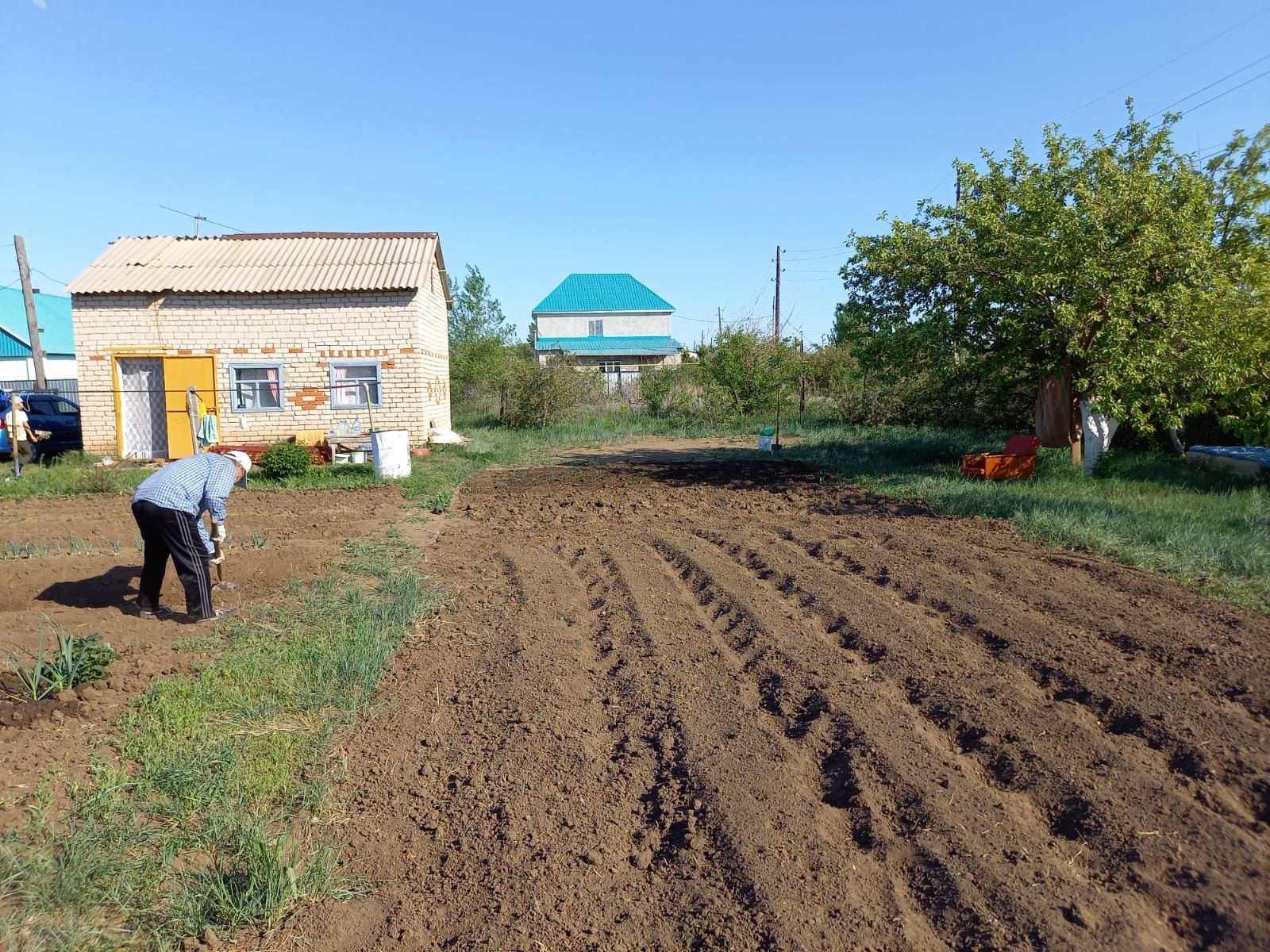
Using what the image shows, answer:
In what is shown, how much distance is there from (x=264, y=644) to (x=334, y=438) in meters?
12.7

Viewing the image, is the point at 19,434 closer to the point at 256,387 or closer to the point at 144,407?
the point at 144,407

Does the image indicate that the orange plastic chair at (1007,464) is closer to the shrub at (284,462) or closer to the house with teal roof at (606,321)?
the shrub at (284,462)

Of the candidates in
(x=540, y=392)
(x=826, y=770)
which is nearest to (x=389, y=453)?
(x=540, y=392)

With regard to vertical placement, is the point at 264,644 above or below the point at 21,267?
below

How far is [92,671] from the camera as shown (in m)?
5.64

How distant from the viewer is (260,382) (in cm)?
1883

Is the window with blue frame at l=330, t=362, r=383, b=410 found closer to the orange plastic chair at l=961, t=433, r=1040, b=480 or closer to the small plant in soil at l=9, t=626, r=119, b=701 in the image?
the orange plastic chair at l=961, t=433, r=1040, b=480

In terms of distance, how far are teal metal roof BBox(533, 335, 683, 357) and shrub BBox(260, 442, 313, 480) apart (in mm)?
29516

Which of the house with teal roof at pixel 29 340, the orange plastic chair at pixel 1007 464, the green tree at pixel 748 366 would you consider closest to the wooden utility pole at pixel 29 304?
the house with teal roof at pixel 29 340

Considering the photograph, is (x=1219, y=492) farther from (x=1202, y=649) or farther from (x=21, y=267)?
(x=21, y=267)

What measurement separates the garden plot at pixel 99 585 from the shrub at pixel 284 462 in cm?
115

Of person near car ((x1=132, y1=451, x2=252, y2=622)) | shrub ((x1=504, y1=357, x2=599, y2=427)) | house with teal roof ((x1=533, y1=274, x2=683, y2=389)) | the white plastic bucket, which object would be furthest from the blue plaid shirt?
house with teal roof ((x1=533, y1=274, x2=683, y2=389))

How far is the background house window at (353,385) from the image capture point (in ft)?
62.6

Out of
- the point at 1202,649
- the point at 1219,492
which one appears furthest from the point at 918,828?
the point at 1219,492
